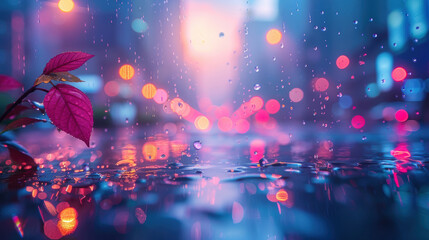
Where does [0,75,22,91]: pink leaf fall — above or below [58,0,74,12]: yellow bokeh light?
below

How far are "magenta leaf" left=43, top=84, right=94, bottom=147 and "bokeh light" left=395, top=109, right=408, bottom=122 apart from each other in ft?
30.9

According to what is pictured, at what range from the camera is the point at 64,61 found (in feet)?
2.22

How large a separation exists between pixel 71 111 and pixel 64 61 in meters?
0.13

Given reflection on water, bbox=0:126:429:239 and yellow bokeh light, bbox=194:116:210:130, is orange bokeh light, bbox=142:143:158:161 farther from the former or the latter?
yellow bokeh light, bbox=194:116:210:130

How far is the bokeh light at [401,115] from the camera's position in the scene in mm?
8130

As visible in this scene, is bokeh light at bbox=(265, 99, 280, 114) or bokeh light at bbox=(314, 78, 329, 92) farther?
bokeh light at bbox=(265, 99, 280, 114)

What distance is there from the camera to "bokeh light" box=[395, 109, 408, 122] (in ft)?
26.7

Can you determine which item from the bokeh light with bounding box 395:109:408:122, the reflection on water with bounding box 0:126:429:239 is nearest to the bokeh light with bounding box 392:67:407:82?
the bokeh light with bounding box 395:109:408:122

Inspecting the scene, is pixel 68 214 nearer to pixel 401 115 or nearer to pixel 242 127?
pixel 242 127

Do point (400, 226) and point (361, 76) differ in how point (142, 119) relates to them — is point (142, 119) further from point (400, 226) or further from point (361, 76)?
point (361, 76)

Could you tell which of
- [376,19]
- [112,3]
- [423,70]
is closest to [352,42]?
[376,19]

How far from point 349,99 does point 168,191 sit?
41.1 feet

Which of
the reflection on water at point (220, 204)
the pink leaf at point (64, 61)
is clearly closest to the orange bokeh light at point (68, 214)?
the reflection on water at point (220, 204)

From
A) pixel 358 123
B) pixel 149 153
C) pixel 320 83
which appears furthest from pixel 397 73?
pixel 149 153
